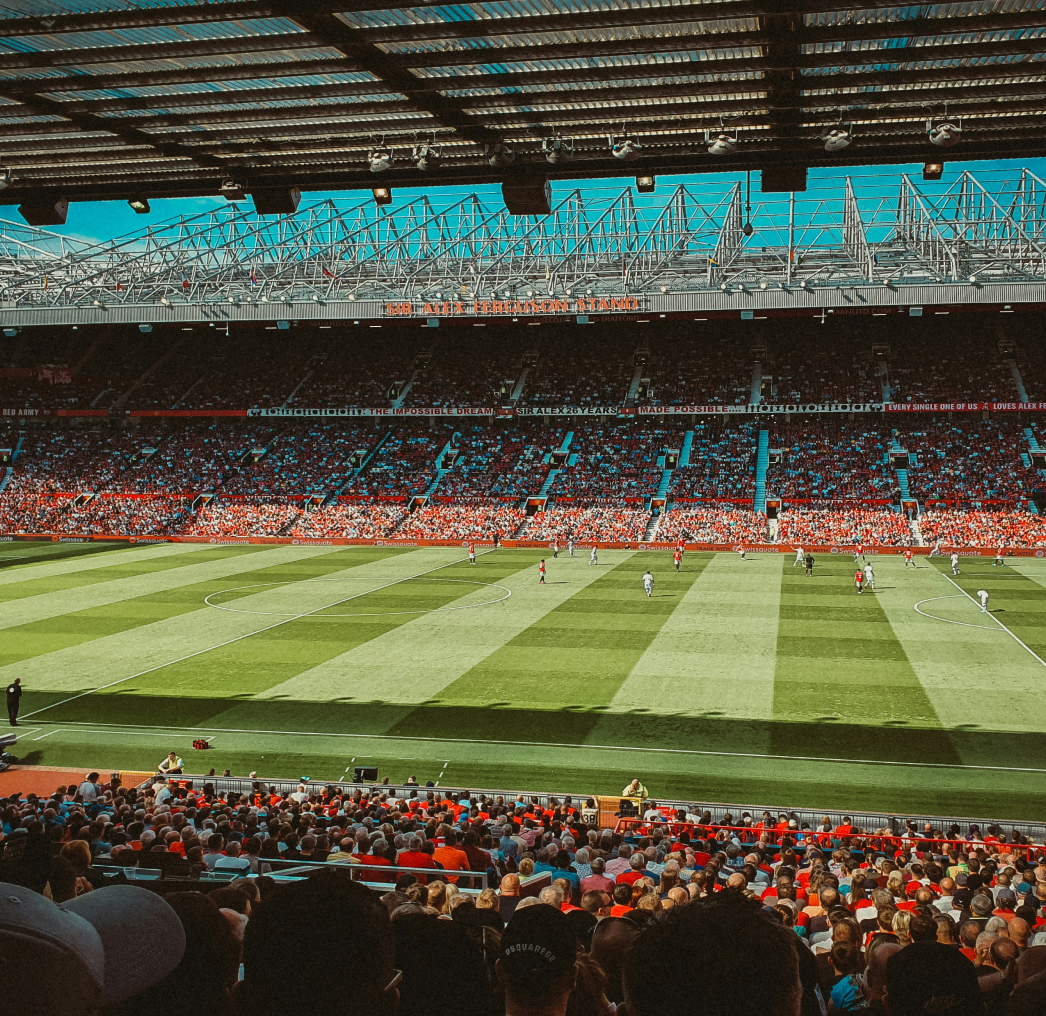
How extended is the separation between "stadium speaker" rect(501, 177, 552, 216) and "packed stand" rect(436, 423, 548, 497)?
5370 cm

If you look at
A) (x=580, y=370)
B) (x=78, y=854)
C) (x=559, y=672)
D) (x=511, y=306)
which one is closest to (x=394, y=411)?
(x=511, y=306)

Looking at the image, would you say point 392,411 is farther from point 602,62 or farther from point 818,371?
point 602,62

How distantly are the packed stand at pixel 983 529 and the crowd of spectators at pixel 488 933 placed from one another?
152 feet

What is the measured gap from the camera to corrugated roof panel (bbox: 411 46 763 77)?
7.91 meters

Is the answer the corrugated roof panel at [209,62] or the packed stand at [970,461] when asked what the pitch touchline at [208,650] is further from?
the packed stand at [970,461]

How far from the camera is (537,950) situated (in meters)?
2.62

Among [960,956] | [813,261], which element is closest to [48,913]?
[960,956]

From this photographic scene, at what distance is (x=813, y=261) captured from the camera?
73.6 meters

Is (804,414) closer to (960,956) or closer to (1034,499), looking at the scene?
(1034,499)

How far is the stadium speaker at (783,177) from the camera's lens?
1023 cm

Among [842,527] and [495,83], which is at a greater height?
[495,83]

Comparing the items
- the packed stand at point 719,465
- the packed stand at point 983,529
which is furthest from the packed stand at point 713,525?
the packed stand at point 983,529

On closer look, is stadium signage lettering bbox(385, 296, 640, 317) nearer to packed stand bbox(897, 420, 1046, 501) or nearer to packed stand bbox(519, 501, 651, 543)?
packed stand bbox(519, 501, 651, 543)

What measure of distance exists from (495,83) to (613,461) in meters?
58.9
